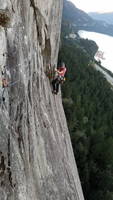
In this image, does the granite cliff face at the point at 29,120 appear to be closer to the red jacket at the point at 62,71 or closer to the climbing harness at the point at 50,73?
the climbing harness at the point at 50,73

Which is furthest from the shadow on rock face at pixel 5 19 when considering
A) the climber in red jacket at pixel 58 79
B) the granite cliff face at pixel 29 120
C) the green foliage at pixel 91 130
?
the green foliage at pixel 91 130

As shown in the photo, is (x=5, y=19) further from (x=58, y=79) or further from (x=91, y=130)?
(x=91, y=130)

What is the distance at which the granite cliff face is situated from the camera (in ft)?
41.7

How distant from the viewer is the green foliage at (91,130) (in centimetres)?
3766

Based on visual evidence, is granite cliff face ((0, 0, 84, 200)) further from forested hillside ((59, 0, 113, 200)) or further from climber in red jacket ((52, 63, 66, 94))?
forested hillside ((59, 0, 113, 200))

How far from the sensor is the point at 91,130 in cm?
4803

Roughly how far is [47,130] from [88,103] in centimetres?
4415

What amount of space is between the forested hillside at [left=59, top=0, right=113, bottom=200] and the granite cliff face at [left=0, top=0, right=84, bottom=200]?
18475 mm

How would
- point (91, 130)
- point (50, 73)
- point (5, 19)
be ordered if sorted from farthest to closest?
1. point (91, 130)
2. point (50, 73)
3. point (5, 19)

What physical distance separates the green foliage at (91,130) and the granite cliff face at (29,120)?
18.4 meters

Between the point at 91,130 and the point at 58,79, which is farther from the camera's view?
the point at 91,130

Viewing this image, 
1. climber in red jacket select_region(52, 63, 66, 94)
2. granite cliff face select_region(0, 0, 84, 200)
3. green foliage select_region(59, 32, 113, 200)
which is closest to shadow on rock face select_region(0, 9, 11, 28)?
granite cliff face select_region(0, 0, 84, 200)

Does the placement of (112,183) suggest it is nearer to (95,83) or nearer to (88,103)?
(88,103)

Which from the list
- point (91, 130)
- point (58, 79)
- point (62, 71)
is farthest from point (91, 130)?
point (58, 79)
